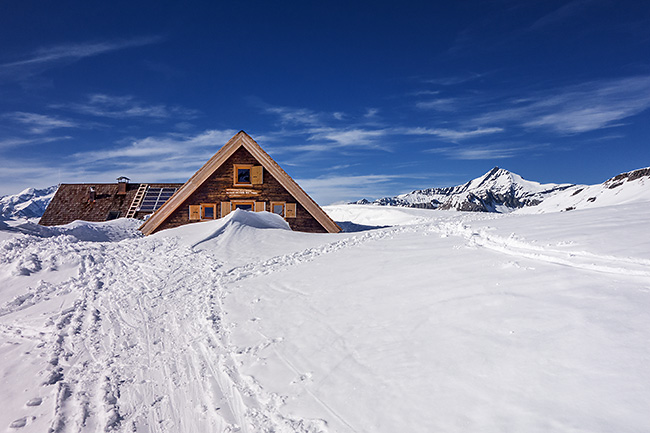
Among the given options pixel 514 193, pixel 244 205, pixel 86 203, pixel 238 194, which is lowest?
pixel 244 205

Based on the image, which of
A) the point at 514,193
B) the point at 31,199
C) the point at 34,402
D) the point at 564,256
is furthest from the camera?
the point at 31,199

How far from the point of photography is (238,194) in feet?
58.5

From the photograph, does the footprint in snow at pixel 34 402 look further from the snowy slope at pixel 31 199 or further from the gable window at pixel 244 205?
the snowy slope at pixel 31 199

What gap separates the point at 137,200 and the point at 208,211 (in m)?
10.3

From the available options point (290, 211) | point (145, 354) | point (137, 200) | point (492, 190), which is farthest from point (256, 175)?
point (492, 190)

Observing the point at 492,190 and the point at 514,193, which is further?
the point at 492,190

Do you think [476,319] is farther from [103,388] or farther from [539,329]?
[103,388]

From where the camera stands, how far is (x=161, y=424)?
2893mm

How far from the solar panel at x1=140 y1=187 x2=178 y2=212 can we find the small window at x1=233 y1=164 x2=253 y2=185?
949 centimetres

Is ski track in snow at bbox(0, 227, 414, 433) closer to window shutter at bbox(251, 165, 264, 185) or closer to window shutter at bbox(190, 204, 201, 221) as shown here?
window shutter at bbox(190, 204, 201, 221)

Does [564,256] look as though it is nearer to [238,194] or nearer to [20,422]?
[20,422]

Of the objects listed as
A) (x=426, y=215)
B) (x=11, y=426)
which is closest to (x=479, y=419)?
(x=11, y=426)

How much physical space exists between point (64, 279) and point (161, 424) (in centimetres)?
593

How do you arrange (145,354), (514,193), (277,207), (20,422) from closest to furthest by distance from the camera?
(20,422), (145,354), (277,207), (514,193)
